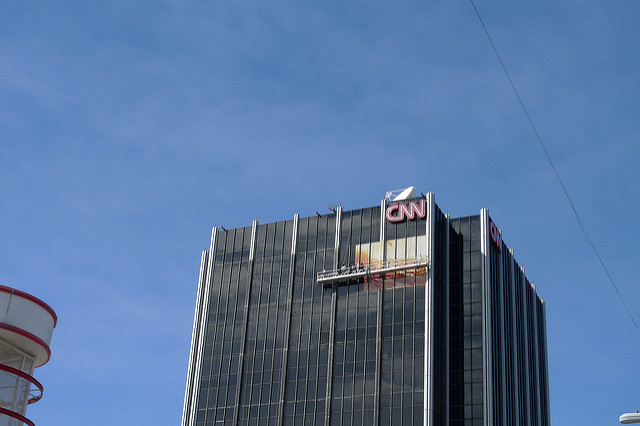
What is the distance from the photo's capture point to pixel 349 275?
431 ft

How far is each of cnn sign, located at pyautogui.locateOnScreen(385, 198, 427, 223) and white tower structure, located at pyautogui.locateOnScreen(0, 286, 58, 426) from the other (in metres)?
66.1

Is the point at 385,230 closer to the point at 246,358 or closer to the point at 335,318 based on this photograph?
the point at 335,318

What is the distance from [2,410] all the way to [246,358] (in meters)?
64.6

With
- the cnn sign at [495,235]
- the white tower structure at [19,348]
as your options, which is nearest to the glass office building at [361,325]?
the cnn sign at [495,235]

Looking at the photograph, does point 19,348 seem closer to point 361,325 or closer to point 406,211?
point 361,325

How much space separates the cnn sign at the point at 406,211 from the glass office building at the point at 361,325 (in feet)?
0.56

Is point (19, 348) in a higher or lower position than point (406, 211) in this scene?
lower

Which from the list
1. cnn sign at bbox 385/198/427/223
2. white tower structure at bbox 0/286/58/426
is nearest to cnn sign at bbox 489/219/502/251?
cnn sign at bbox 385/198/427/223

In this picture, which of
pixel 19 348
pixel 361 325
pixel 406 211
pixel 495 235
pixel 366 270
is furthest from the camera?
pixel 495 235

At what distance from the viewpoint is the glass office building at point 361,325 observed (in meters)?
124

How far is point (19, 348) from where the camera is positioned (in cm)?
7325

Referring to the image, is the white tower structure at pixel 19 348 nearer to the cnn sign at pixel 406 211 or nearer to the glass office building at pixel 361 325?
the glass office building at pixel 361 325

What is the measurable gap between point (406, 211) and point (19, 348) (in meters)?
68.8

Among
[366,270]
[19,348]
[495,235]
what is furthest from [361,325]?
[19,348]
